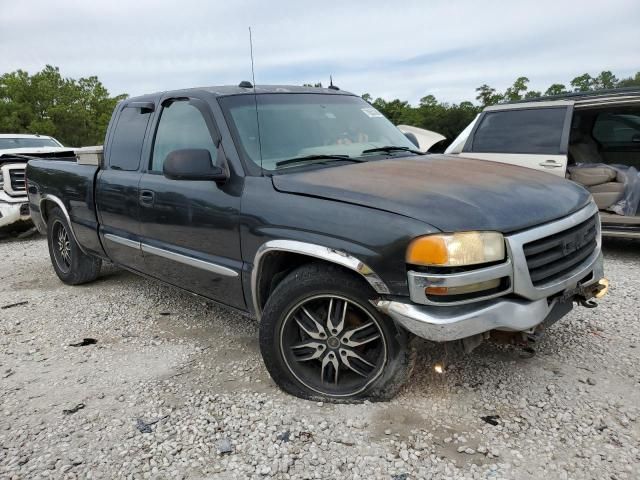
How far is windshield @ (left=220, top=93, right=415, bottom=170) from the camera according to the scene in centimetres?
317

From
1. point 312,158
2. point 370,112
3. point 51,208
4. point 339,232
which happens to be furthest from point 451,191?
point 51,208

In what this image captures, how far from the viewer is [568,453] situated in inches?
91.0

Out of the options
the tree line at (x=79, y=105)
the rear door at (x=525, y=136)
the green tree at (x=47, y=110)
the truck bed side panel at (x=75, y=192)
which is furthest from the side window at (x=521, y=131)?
the green tree at (x=47, y=110)

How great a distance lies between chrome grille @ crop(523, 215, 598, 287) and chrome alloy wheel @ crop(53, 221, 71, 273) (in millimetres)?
4640

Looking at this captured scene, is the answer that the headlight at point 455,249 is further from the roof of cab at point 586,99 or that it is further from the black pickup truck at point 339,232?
the roof of cab at point 586,99

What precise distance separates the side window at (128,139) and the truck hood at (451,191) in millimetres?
1635

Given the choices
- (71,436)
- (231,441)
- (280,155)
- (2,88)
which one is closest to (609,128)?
(280,155)

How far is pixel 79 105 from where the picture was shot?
88.0 ft

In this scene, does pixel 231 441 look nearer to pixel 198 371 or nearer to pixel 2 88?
pixel 198 371

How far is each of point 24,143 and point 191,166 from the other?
8.40 meters

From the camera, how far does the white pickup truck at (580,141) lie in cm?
550

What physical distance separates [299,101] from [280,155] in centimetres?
65

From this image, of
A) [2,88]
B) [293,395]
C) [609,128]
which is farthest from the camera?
[2,88]

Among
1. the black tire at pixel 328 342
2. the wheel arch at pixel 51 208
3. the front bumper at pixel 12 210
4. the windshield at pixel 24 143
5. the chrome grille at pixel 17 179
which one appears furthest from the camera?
the windshield at pixel 24 143
